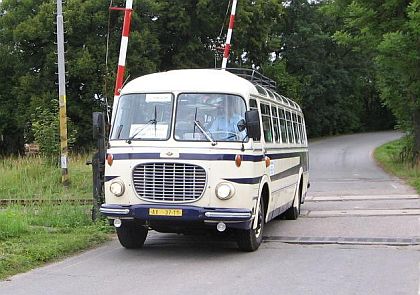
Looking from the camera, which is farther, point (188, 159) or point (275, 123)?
point (275, 123)

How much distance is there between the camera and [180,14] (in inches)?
1620

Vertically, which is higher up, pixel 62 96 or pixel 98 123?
pixel 62 96

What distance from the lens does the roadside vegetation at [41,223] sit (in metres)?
9.53

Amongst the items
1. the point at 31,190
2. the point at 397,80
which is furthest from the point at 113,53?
the point at 31,190

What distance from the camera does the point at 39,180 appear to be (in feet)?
64.0

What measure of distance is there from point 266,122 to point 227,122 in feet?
4.97

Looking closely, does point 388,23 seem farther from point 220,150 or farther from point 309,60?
point 309,60

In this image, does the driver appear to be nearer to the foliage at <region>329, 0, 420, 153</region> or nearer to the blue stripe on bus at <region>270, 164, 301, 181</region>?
the blue stripe on bus at <region>270, 164, 301, 181</region>

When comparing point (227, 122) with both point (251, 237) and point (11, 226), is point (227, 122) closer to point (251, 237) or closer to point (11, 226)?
point (251, 237)

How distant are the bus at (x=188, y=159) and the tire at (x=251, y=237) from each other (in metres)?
0.02

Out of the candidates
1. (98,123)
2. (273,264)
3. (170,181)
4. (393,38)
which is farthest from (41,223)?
(393,38)

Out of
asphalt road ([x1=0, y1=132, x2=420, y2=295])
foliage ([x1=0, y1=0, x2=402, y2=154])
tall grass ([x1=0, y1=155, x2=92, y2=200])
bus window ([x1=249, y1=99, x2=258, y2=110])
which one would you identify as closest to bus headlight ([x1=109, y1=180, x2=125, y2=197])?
asphalt road ([x1=0, y1=132, x2=420, y2=295])

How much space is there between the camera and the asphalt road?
7.69m

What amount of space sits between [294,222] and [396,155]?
73.7 feet
